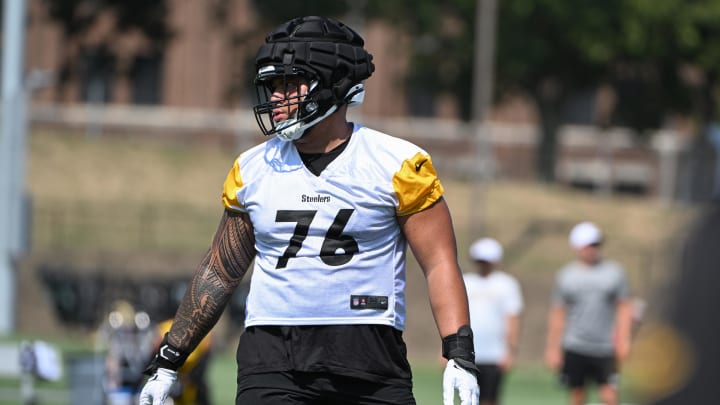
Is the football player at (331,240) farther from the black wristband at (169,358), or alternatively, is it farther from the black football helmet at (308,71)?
the black wristband at (169,358)

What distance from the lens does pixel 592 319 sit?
1213 cm

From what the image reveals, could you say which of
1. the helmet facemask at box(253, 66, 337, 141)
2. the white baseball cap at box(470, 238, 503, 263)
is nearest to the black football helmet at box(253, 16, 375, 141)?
the helmet facemask at box(253, 66, 337, 141)

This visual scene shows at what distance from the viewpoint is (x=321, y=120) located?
4863mm

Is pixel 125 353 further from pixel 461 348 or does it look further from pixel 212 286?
pixel 461 348

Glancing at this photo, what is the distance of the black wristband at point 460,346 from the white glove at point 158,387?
3.35 feet

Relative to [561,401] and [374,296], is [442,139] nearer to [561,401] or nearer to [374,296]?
[561,401]

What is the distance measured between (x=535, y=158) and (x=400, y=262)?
37469mm

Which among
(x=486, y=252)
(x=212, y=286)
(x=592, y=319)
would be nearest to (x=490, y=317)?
(x=486, y=252)

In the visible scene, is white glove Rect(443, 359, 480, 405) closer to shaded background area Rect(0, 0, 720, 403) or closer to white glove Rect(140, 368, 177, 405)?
white glove Rect(140, 368, 177, 405)

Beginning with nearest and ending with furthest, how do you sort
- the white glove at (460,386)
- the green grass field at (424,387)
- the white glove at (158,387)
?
1. the white glove at (460,386)
2. the white glove at (158,387)
3. the green grass field at (424,387)

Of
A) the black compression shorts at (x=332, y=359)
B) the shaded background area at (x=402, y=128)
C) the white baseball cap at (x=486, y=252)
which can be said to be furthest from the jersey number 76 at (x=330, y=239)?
the shaded background area at (x=402, y=128)

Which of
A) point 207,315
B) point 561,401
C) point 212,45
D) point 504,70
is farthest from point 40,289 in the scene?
point 212,45

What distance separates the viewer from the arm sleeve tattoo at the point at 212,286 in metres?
5.05

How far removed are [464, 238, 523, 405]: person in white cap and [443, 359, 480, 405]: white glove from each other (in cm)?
703
